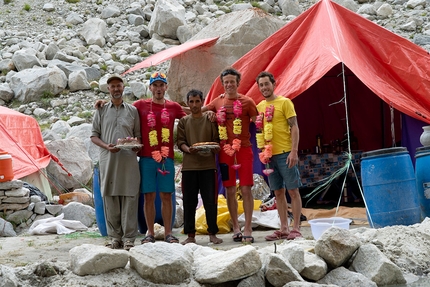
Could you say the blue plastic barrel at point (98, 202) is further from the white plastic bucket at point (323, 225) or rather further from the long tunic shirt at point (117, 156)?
the white plastic bucket at point (323, 225)

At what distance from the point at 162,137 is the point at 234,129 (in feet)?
2.31

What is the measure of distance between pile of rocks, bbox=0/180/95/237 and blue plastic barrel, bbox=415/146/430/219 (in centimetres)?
419

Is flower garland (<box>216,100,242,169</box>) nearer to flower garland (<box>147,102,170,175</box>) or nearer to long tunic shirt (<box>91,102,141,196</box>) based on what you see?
flower garland (<box>147,102,170,175</box>)

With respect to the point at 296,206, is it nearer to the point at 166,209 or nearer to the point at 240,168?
the point at 240,168

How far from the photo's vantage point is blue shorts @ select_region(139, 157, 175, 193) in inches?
263

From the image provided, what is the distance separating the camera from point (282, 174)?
6.90 meters

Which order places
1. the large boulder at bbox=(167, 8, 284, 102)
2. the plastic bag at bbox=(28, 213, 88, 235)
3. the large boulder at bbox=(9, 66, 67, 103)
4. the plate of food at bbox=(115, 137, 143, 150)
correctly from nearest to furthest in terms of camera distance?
the plate of food at bbox=(115, 137, 143, 150) < the plastic bag at bbox=(28, 213, 88, 235) < the large boulder at bbox=(167, 8, 284, 102) < the large boulder at bbox=(9, 66, 67, 103)

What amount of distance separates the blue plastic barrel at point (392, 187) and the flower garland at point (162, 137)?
6.58 ft

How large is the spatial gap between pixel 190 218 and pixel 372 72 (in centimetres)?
323

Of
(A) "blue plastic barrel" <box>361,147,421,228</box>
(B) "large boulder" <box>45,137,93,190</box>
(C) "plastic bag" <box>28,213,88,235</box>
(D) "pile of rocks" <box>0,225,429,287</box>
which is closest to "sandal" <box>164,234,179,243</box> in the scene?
(D) "pile of rocks" <box>0,225,429,287</box>

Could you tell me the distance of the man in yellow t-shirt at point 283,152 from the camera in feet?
22.4

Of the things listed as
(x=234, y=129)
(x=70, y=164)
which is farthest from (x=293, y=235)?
(x=70, y=164)

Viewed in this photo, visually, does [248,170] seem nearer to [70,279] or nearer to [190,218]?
[190,218]

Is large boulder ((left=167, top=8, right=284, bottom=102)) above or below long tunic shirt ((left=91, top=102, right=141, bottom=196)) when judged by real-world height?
above
